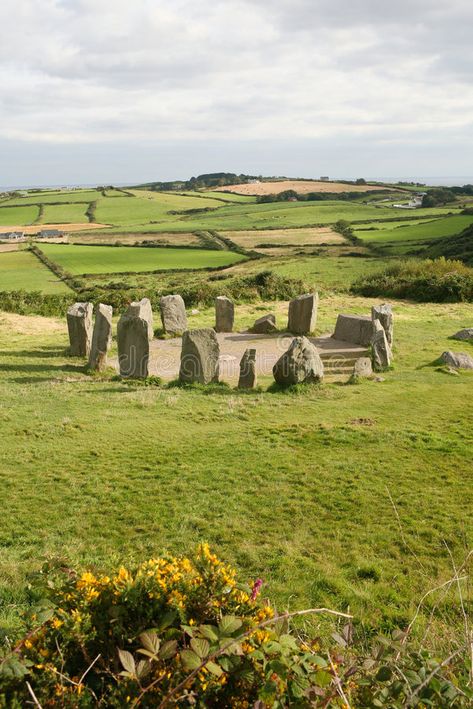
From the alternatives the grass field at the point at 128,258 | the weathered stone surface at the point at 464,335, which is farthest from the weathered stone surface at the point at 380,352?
the grass field at the point at 128,258

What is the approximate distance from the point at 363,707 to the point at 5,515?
7.89 metres

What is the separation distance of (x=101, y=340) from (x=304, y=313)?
35.2 feet

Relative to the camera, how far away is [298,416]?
1545 centimetres

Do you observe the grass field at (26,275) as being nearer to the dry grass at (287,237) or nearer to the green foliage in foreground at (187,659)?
the dry grass at (287,237)

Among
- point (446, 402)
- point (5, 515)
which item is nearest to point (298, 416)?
point (446, 402)

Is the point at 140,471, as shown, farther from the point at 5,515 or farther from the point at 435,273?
the point at 435,273

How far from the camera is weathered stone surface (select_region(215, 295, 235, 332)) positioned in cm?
2755

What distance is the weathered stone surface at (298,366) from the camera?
58.7 ft

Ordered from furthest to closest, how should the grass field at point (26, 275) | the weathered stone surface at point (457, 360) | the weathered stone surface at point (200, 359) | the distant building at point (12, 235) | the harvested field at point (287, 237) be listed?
the distant building at point (12, 235) → the harvested field at point (287, 237) → the grass field at point (26, 275) → the weathered stone surface at point (457, 360) → the weathered stone surface at point (200, 359)

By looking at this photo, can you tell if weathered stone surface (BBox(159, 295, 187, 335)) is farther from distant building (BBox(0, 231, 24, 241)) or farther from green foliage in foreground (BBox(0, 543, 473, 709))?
distant building (BBox(0, 231, 24, 241))

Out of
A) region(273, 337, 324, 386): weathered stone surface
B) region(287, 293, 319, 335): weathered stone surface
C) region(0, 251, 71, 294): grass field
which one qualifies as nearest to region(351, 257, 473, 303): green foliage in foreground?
region(287, 293, 319, 335): weathered stone surface

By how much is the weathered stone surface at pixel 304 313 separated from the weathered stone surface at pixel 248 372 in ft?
30.4

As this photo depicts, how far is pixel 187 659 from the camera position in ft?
9.74

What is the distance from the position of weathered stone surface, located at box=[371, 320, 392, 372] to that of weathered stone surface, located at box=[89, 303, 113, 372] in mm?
9530
